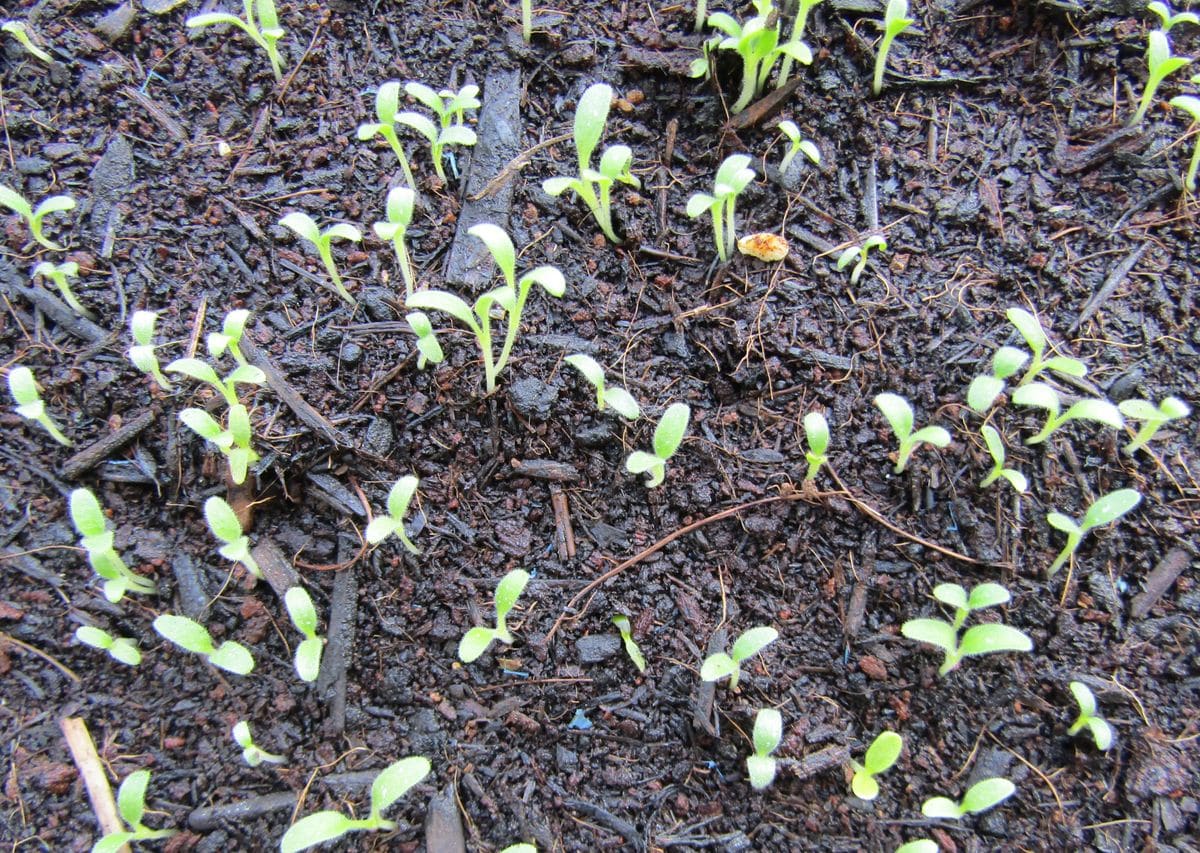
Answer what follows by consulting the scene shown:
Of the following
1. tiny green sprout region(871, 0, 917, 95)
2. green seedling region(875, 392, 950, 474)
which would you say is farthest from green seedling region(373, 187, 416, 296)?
tiny green sprout region(871, 0, 917, 95)

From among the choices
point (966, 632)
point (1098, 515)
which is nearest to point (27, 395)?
point (966, 632)

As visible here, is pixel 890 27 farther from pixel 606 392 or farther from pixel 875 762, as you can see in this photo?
pixel 875 762

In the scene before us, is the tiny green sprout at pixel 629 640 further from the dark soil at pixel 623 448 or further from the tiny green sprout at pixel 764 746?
the tiny green sprout at pixel 764 746

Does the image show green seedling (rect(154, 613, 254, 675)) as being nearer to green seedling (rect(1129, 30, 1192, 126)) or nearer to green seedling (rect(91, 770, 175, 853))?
green seedling (rect(91, 770, 175, 853))

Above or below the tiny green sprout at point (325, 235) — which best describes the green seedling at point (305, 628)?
below

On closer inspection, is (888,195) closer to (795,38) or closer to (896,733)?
(795,38)

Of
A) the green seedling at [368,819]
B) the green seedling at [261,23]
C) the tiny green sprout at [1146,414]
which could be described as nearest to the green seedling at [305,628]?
the green seedling at [368,819]
